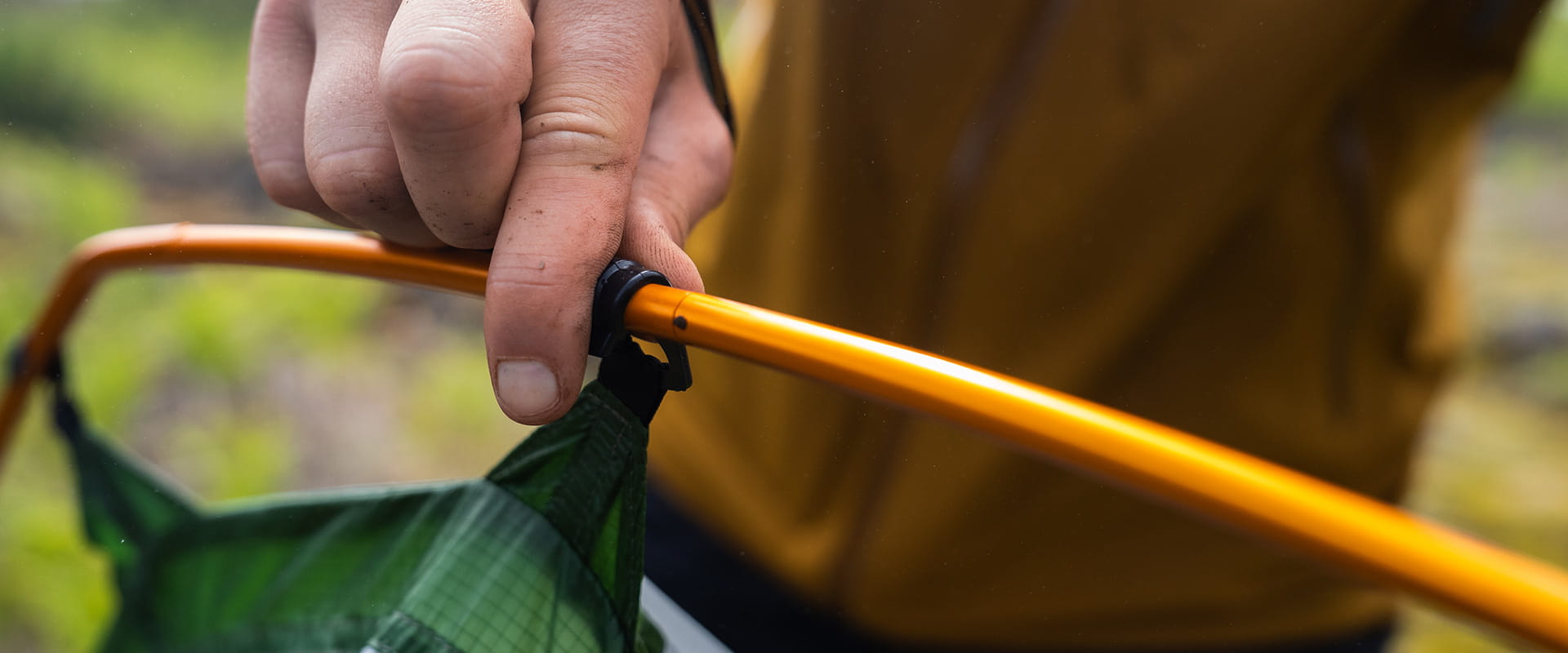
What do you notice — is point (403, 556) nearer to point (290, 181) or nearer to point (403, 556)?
point (403, 556)

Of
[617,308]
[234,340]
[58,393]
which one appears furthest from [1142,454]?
[234,340]

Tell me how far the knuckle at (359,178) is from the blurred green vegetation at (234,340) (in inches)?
37.6

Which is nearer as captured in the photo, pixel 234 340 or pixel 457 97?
pixel 457 97

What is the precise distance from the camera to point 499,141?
0.90 ft

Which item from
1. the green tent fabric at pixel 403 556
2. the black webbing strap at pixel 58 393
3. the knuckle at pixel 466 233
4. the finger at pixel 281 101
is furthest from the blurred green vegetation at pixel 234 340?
the knuckle at pixel 466 233

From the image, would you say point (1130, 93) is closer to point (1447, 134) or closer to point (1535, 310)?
point (1447, 134)

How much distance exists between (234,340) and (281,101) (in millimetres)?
1705

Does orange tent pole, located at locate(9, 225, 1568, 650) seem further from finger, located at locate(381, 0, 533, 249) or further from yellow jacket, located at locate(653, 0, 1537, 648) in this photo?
yellow jacket, located at locate(653, 0, 1537, 648)

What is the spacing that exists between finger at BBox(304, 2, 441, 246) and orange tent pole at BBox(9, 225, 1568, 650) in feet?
0.14

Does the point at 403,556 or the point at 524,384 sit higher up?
the point at 524,384

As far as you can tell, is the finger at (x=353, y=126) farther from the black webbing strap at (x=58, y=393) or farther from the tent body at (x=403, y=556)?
the black webbing strap at (x=58, y=393)

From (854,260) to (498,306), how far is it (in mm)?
225

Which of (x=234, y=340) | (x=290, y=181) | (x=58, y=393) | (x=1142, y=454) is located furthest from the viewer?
(x=234, y=340)

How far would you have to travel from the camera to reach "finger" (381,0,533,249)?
0.25 metres
